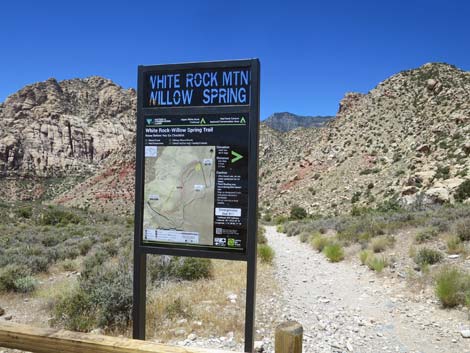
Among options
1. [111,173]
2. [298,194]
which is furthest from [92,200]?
[298,194]

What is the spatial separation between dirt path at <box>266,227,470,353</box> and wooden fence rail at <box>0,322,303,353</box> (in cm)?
354

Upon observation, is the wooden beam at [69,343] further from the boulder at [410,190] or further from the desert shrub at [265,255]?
the boulder at [410,190]

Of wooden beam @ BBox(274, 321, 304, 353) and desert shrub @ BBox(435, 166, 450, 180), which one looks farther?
desert shrub @ BBox(435, 166, 450, 180)

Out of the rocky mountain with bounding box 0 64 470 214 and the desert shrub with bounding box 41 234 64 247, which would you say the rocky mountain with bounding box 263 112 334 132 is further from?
the desert shrub with bounding box 41 234 64 247

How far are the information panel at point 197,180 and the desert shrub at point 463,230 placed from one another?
8.78 m

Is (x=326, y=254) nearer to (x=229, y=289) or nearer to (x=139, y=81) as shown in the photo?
(x=229, y=289)

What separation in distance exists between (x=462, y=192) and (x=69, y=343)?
890 inches

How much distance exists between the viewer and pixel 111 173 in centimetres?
6372

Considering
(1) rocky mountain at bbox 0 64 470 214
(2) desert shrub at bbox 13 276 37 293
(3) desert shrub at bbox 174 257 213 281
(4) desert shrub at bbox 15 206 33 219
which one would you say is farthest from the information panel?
(4) desert shrub at bbox 15 206 33 219

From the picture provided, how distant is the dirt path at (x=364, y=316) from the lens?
5629 millimetres

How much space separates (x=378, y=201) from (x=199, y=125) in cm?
2750

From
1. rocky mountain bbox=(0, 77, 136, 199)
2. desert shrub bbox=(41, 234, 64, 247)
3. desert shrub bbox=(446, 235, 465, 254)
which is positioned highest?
rocky mountain bbox=(0, 77, 136, 199)

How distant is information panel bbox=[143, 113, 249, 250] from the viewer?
144 inches

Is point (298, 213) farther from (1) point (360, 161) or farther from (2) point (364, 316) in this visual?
(2) point (364, 316)
